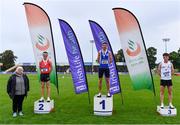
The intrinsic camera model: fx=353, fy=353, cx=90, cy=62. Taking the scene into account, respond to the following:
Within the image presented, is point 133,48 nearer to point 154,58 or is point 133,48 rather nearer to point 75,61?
point 75,61

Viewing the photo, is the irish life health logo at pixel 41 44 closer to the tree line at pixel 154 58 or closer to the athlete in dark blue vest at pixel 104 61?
the athlete in dark blue vest at pixel 104 61

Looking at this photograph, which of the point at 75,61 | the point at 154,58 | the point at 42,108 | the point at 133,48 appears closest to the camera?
the point at 42,108

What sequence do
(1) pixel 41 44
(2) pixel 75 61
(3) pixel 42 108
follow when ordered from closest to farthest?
1. (3) pixel 42 108
2. (2) pixel 75 61
3. (1) pixel 41 44

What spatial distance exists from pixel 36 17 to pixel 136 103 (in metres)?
4.89

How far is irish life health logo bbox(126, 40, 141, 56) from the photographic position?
38.4ft

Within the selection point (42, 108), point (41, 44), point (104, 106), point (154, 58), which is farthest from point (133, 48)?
point (154, 58)

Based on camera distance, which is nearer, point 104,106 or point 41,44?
point 104,106

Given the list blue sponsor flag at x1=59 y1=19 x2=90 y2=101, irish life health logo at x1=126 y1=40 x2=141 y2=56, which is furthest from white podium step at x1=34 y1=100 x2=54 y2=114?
irish life health logo at x1=126 y1=40 x2=141 y2=56

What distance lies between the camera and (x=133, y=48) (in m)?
11.8

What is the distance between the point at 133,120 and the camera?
392 inches

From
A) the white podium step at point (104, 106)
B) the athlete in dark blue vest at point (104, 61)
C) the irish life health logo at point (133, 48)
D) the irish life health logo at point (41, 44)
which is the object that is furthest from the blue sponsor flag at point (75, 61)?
the white podium step at point (104, 106)

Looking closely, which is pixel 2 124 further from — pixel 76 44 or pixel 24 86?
pixel 76 44

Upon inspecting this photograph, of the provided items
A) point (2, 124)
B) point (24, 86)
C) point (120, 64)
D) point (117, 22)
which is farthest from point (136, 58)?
point (120, 64)

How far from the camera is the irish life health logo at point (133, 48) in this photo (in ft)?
38.4
